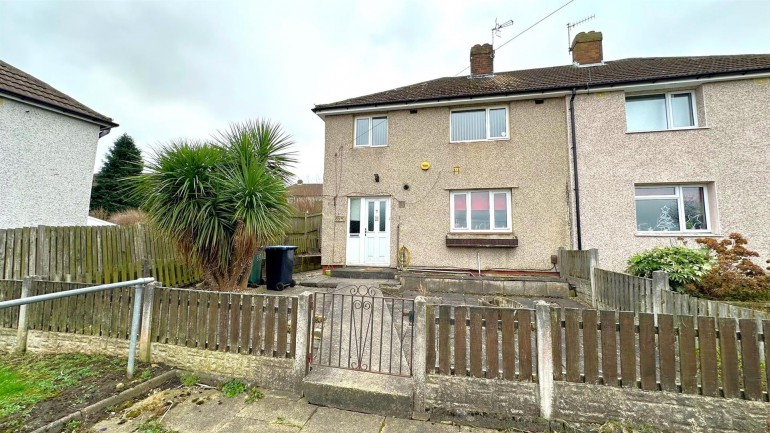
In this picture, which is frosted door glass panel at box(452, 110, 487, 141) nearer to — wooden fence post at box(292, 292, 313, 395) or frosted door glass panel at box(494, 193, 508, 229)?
frosted door glass panel at box(494, 193, 508, 229)

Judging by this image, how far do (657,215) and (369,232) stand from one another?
835 centimetres

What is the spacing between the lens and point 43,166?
8031mm

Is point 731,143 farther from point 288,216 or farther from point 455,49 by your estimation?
point 288,216

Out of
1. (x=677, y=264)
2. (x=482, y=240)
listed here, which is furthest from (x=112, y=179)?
(x=677, y=264)

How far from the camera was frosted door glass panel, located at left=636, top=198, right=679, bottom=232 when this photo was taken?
8398 mm

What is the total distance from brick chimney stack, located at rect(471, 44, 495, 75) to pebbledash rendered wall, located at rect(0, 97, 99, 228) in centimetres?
1353

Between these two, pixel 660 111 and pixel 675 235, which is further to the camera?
pixel 660 111

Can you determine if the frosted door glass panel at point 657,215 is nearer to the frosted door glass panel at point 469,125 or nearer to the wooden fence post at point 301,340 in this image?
the frosted door glass panel at point 469,125

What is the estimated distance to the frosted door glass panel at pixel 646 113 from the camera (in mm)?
8812

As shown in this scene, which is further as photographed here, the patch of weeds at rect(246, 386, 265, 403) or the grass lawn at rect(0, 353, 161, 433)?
the patch of weeds at rect(246, 386, 265, 403)

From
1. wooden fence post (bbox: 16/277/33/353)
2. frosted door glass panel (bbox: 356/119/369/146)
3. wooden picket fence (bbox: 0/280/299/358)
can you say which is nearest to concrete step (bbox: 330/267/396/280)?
frosted door glass panel (bbox: 356/119/369/146)

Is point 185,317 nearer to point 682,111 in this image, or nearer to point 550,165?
point 550,165

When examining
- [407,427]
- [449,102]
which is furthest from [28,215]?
[449,102]

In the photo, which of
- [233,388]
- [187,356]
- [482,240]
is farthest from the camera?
[482,240]
